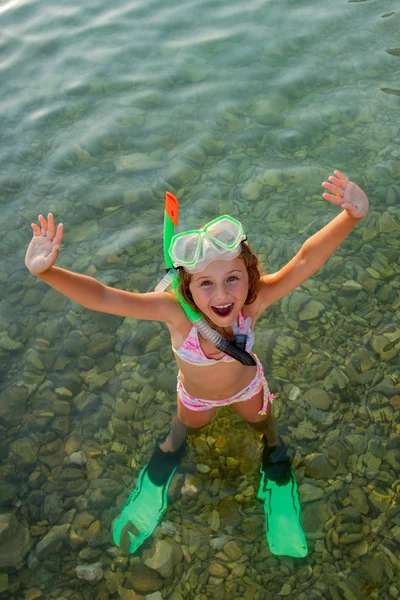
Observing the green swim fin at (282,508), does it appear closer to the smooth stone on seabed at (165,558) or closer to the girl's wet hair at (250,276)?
the smooth stone on seabed at (165,558)

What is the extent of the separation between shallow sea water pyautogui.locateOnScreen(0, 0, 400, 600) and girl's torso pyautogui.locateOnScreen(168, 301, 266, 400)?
0.62 m

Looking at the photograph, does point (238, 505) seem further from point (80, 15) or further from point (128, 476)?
point (80, 15)

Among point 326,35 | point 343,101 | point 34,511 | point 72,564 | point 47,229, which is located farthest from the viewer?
point 326,35

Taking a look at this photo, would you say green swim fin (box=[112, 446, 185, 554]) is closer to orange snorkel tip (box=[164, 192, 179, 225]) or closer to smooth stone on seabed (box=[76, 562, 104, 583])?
smooth stone on seabed (box=[76, 562, 104, 583])

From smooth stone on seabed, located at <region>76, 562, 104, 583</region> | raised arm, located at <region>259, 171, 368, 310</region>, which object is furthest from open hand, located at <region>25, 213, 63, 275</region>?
smooth stone on seabed, located at <region>76, 562, 104, 583</region>

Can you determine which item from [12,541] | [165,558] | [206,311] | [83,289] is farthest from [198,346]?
[12,541]

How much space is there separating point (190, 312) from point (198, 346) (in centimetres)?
28

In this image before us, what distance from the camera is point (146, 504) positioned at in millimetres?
4398

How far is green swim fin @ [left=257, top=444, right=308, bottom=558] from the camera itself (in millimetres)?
4141

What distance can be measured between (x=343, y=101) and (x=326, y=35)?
1.60 metres

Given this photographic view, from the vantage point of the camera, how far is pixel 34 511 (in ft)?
14.6

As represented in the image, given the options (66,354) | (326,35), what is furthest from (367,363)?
(326,35)

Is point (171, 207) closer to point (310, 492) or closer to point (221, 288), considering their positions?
point (221, 288)

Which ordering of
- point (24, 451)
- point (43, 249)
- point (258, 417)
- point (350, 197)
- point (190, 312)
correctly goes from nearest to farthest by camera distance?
point (43, 249) < point (350, 197) < point (190, 312) < point (258, 417) < point (24, 451)
